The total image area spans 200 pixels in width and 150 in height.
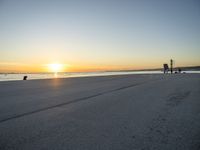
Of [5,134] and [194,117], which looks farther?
[194,117]

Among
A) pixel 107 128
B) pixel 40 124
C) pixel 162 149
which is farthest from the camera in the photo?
pixel 40 124

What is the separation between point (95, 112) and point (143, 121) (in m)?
1.49

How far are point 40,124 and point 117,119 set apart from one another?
1.89 metres

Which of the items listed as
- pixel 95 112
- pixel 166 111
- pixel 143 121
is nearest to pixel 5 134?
pixel 95 112

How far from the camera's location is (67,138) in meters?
3.20

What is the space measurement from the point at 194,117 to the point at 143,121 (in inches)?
57.7

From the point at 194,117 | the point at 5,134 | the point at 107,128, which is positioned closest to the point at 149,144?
the point at 107,128

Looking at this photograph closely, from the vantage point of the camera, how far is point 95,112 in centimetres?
504

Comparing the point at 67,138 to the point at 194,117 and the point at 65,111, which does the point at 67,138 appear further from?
the point at 194,117

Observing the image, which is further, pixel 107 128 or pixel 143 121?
pixel 143 121

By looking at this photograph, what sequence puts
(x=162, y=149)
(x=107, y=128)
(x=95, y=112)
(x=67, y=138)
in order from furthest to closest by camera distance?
(x=95, y=112) → (x=107, y=128) → (x=67, y=138) → (x=162, y=149)

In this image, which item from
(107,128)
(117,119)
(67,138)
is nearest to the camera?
(67,138)

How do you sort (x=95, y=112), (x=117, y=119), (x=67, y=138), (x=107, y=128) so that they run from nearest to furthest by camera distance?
(x=67, y=138), (x=107, y=128), (x=117, y=119), (x=95, y=112)

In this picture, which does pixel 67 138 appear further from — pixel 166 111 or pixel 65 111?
pixel 166 111
